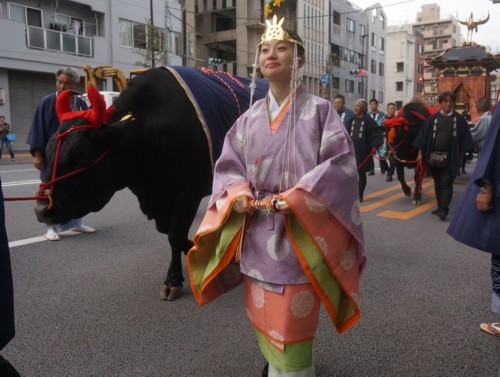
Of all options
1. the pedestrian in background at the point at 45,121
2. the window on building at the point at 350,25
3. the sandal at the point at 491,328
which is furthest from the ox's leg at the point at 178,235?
the window on building at the point at 350,25

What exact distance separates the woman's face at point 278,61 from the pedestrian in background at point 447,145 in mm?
5080

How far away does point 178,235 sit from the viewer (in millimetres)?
3613

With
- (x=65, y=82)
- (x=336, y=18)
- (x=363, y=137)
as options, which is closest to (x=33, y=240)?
(x=65, y=82)

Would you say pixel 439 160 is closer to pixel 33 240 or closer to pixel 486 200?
pixel 486 200

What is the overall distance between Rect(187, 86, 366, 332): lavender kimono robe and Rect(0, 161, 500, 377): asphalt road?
2.49 ft

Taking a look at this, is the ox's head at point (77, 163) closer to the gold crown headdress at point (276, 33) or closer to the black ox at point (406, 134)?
the gold crown headdress at point (276, 33)

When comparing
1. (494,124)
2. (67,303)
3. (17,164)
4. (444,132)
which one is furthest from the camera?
(17,164)

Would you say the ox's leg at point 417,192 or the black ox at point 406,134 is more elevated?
the black ox at point 406,134

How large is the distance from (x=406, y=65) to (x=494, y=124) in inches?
2178

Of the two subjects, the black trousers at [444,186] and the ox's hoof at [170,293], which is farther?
the black trousers at [444,186]

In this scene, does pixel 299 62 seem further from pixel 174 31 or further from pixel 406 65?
pixel 406 65

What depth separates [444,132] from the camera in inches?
259

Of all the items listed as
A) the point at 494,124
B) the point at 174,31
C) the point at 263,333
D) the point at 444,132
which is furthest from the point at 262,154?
the point at 174,31

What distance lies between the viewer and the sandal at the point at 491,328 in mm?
2943
